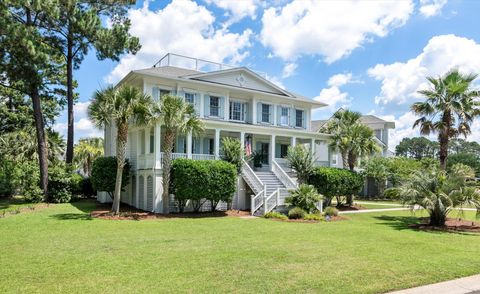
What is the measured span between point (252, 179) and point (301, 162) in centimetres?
327

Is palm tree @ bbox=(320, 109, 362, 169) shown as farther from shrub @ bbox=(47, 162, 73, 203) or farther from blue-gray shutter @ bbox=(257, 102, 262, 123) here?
shrub @ bbox=(47, 162, 73, 203)

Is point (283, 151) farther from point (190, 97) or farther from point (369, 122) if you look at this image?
point (369, 122)

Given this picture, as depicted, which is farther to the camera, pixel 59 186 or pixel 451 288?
pixel 59 186

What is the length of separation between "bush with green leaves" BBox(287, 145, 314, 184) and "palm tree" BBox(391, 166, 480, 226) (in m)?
6.66

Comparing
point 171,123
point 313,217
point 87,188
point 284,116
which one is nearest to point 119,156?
point 171,123

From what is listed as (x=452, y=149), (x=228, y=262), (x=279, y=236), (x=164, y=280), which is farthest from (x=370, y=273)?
(x=452, y=149)

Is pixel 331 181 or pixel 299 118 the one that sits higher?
pixel 299 118

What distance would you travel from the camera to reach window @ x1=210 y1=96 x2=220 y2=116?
25.0 metres

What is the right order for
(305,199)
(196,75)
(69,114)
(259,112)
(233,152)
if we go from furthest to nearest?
(69,114)
(259,112)
(196,75)
(233,152)
(305,199)

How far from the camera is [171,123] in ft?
60.1

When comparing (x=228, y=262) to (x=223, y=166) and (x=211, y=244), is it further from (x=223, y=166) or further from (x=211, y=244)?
(x=223, y=166)

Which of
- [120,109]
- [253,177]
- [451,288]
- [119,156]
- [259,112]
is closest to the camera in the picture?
[451,288]

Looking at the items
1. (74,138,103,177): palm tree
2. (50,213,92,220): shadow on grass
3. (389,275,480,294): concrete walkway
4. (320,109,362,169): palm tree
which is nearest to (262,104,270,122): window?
(320,109,362,169): palm tree

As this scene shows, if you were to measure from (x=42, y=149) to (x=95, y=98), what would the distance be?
977 centimetres
